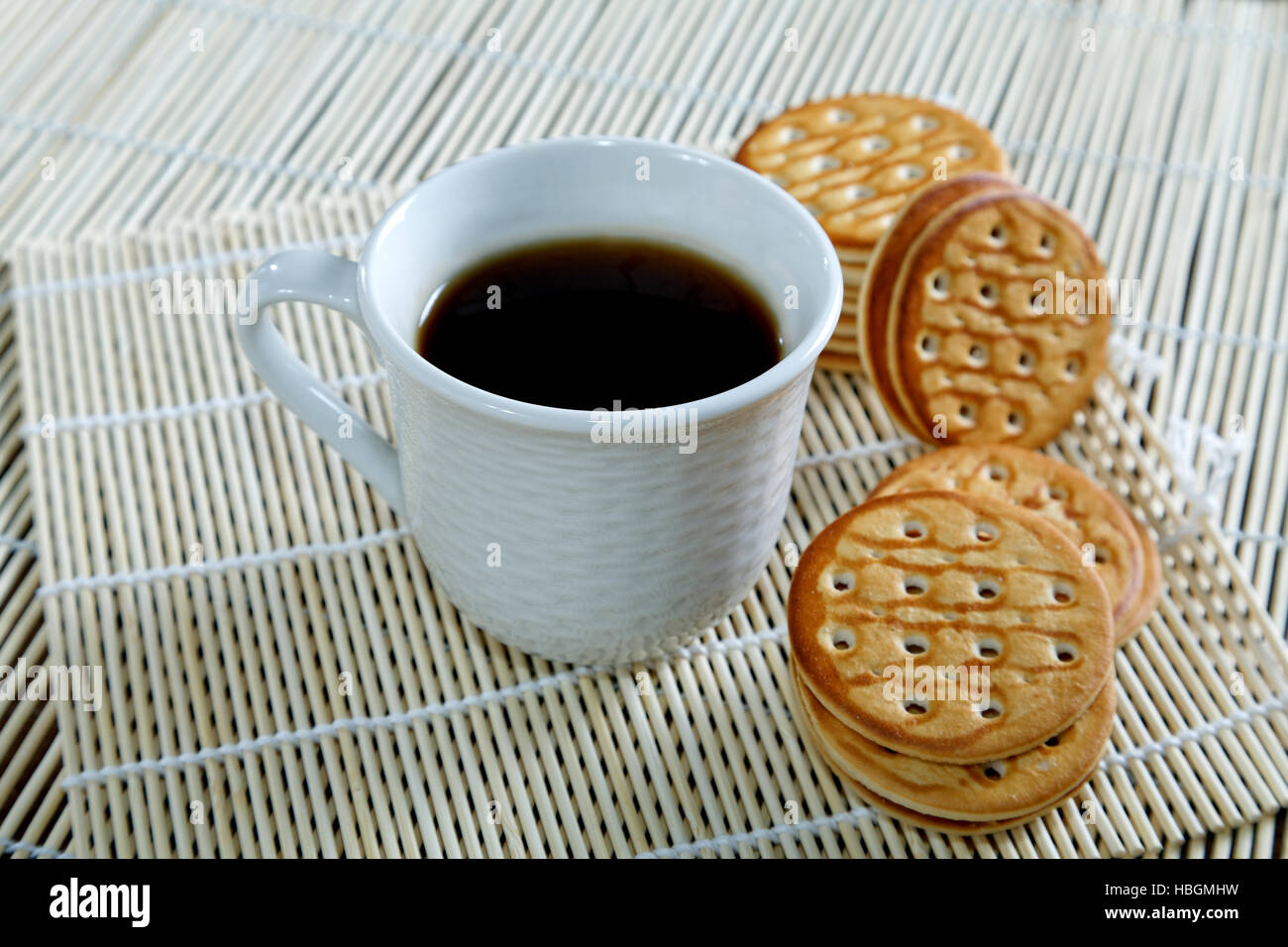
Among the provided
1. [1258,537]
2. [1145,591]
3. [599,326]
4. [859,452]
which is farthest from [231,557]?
[1258,537]

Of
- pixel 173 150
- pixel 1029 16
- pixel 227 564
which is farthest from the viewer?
pixel 1029 16

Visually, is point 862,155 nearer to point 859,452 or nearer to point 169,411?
point 859,452

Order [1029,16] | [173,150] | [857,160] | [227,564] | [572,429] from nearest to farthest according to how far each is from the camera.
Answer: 1. [572,429]
2. [227,564]
3. [857,160]
4. [173,150]
5. [1029,16]

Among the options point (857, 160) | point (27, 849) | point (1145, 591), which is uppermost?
point (857, 160)

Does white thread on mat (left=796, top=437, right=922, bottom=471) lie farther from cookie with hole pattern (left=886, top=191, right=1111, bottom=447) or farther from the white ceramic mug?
the white ceramic mug

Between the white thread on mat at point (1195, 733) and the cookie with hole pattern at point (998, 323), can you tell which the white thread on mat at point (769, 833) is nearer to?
the white thread on mat at point (1195, 733)

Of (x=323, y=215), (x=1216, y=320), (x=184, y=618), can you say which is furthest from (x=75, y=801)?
(x=1216, y=320)
